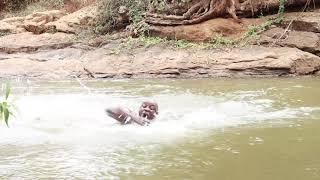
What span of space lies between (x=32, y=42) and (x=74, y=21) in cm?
176

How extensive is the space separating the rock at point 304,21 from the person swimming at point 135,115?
298 inches

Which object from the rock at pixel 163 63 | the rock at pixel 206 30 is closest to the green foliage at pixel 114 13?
the rock at pixel 206 30

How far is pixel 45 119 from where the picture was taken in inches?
314

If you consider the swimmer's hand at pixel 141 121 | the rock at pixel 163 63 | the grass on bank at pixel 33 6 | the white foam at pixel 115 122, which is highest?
the grass on bank at pixel 33 6

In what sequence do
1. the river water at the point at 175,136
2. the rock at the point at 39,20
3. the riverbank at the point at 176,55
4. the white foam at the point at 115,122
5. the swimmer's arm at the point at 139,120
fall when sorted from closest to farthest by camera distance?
the river water at the point at 175,136, the white foam at the point at 115,122, the swimmer's arm at the point at 139,120, the riverbank at the point at 176,55, the rock at the point at 39,20

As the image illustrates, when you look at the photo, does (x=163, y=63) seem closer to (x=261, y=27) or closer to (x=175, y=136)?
(x=261, y=27)

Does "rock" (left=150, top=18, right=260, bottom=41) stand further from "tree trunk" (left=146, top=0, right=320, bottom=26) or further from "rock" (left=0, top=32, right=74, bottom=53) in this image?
"rock" (left=0, top=32, right=74, bottom=53)

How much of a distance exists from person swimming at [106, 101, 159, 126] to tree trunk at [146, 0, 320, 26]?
796 centimetres

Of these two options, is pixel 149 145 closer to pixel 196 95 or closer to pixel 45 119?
pixel 45 119

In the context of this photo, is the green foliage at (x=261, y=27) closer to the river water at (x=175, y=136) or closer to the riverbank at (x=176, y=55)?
the riverbank at (x=176, y=55)

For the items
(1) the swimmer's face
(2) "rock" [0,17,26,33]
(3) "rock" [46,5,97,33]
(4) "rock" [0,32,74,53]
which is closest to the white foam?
(1) the swimmer's face

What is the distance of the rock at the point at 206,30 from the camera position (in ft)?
47.8

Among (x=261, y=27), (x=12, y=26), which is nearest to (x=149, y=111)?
(x=261, y=27)

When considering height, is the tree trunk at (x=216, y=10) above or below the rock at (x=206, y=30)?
above
